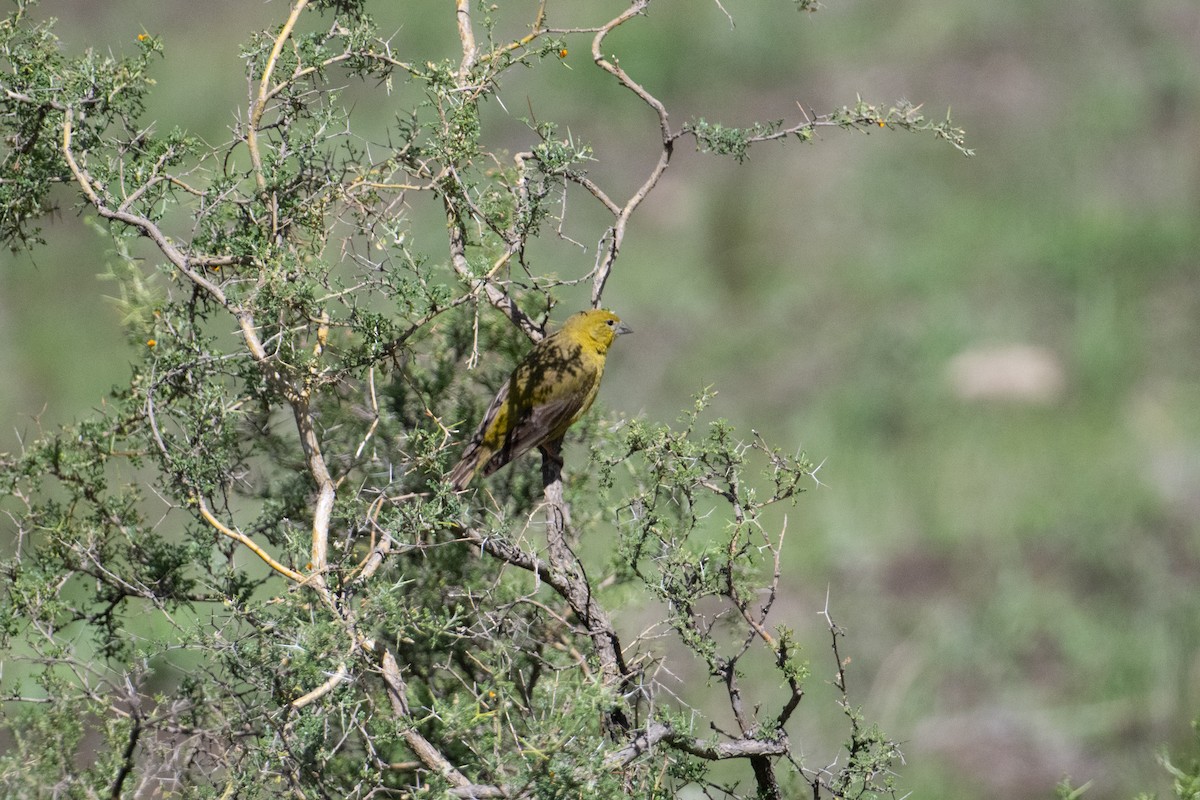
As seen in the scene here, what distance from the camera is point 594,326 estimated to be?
219 inches

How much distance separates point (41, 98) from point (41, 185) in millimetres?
222

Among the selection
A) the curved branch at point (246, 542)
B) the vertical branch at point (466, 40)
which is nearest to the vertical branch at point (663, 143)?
the vertical branch at point (466, 40)

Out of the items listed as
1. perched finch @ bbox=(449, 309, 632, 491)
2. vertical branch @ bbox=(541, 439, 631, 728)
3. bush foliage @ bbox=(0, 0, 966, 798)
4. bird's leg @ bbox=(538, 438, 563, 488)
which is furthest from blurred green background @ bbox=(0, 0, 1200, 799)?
vertical branch @ bbox=(541, 439, 631, 728)

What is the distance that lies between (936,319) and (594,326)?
6336mm

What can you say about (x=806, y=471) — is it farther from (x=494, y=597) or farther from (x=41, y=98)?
(x=41, y=98)

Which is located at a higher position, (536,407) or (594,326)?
(594,326)

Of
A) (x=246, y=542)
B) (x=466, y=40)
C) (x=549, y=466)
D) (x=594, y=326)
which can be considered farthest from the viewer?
(x=594, y=326)

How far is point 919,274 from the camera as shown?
11.7 metres

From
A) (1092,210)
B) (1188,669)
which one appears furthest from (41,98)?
(1092,210)

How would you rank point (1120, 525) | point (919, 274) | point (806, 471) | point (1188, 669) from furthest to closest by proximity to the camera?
point (919, 274), point (1120, 525), point (1188, 669), point (806, 471)

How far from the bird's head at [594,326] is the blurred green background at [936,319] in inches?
108

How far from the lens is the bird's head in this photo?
5441mm

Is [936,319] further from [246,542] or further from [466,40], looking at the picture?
[246,542]

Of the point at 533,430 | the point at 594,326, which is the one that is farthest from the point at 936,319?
the point at 533,430
